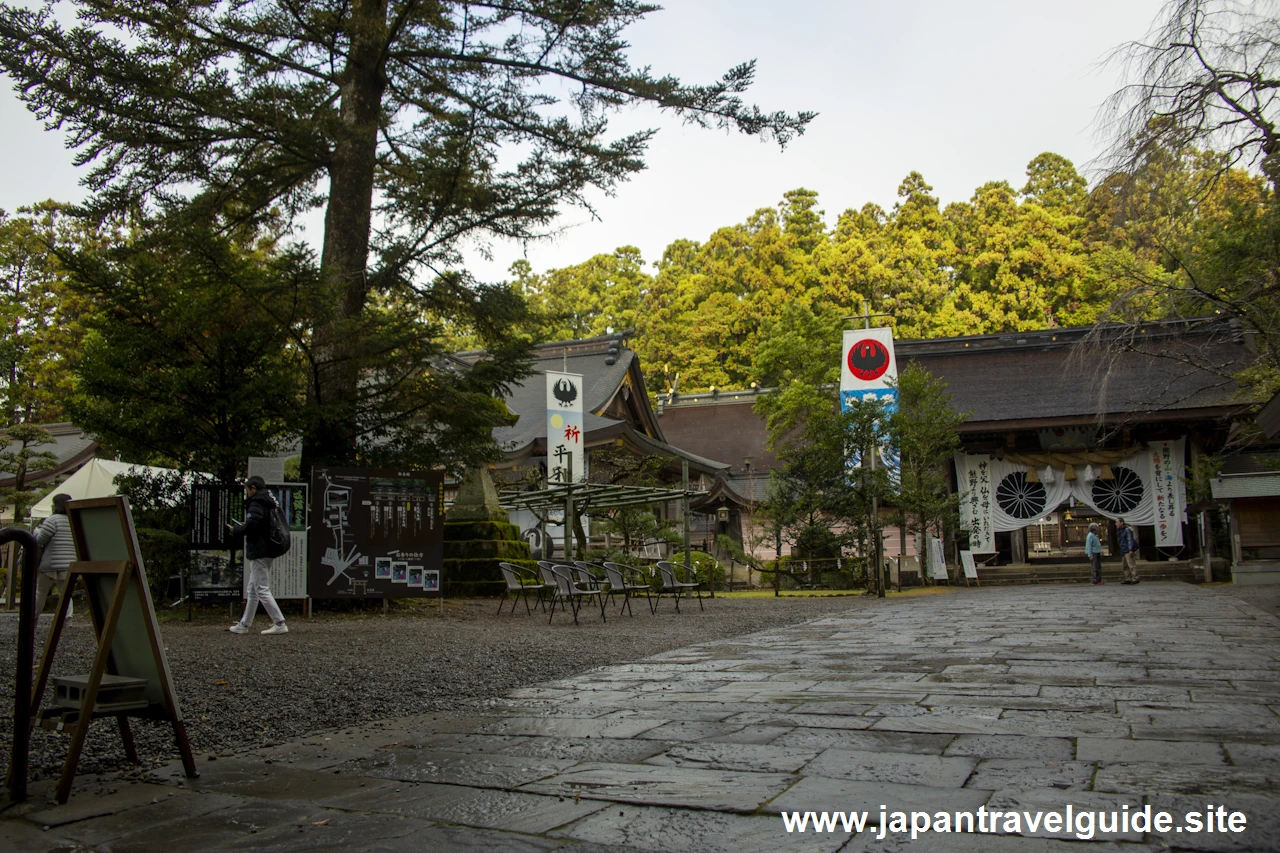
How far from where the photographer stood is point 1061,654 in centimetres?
593

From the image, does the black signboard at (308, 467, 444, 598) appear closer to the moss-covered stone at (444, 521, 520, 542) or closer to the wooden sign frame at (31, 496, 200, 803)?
the moss-covered stone at (444, 521, 520, 542)

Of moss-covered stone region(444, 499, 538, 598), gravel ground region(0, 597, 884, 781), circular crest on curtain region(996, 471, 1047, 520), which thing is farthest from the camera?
circular crest on curtain region(996, 471, 1047, 520)

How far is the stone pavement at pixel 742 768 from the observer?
2.45m

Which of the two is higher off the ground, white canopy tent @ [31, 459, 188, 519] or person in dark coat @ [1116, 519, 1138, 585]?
white canopy tent @ [31, 459, 188, 519]

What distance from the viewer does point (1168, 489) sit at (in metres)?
20.5

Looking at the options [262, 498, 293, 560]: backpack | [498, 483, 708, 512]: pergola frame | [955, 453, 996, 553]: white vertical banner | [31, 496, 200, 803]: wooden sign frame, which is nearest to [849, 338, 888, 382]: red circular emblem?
[955, 453, 996, 553]: white vertical banner

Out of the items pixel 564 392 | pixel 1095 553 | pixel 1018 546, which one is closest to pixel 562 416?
pixel 564 392

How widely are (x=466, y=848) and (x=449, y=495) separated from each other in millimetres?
17210

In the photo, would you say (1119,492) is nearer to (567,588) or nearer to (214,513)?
(567,588)

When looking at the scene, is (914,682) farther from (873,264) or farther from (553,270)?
(553,270)

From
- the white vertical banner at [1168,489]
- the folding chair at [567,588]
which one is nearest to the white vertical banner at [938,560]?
the white vertical banner at [1168,489]

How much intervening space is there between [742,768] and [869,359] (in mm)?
16648

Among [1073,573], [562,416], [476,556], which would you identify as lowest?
[1073,573]

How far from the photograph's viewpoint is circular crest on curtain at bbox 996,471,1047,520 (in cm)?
2169
